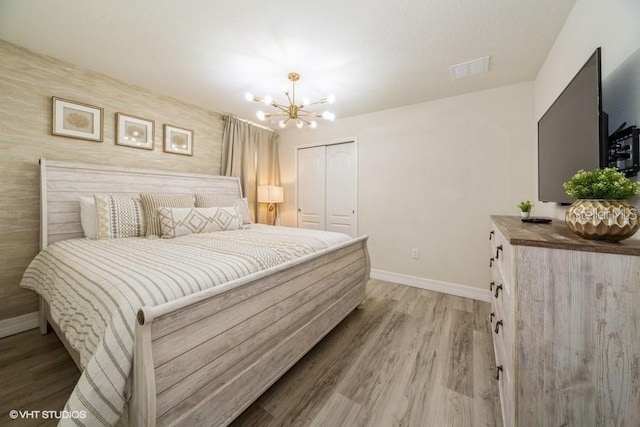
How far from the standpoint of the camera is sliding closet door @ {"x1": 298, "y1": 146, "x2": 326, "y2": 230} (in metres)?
4.13

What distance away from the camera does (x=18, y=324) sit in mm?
2123

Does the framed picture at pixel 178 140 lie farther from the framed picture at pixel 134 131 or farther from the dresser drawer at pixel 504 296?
the dresser drawer at pixel 504 296

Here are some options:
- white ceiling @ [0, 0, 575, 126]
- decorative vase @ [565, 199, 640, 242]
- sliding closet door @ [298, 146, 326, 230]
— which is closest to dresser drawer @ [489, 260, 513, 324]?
decorative vase @ [565, 199, 640, 242]

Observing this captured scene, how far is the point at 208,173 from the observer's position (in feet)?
11.8

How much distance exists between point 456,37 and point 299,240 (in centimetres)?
205

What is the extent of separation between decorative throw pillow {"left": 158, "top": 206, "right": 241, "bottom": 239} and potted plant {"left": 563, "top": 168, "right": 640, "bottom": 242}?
2.67m

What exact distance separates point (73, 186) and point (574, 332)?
3620mm

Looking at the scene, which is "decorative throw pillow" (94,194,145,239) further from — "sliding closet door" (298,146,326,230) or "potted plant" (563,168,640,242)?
"potted plant" (563,168,640,242)

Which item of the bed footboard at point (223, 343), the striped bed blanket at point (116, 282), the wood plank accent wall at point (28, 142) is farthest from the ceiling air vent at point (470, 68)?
the wood plank accent wall at point (28, 142)

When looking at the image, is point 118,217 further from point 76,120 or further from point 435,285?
point 435,285

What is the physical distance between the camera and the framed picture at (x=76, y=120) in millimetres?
2287

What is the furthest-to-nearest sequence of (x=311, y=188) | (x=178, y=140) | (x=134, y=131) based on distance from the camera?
1. (x=311, y=188)
2. (x=178, y=140)
3. (x=134, y=131)

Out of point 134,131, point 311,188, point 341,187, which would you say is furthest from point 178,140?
point 341,187

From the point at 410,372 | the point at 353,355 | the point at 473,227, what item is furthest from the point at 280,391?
the point at 473,227
